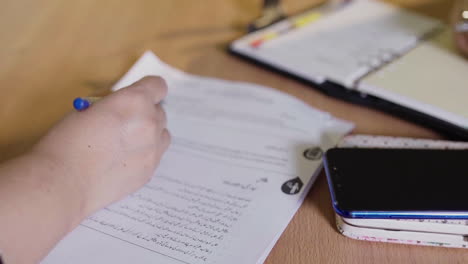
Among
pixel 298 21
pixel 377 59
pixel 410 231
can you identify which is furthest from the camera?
pixel 298 21

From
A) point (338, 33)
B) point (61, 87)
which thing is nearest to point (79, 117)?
point (61, 87)

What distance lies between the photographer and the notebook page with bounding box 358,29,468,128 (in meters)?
0.60

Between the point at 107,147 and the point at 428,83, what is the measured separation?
1.49ft

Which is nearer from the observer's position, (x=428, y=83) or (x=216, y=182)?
(x=216, y=182)

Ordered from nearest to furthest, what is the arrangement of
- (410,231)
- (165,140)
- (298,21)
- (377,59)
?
(410,231) → (165,140) → (377,59) → (298,21)

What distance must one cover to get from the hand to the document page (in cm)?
2

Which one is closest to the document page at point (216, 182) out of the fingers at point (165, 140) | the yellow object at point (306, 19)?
the fingers at point (165, 140)

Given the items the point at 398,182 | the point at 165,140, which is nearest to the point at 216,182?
the point at 165,140

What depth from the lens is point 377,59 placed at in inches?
28.7

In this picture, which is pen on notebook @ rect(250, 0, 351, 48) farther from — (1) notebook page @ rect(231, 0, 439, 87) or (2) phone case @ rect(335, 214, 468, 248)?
(2) phone case @ rect(335, 214, 468, 248)

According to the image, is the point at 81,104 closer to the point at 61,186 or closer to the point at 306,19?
the point at 61,186

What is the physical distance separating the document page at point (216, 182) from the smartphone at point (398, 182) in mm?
48

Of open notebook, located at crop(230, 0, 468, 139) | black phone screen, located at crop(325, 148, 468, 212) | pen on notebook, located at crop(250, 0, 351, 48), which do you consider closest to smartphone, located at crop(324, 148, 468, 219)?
black phone screen, located at crop(325, 148, 468, 212)

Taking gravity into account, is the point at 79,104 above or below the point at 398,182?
above
